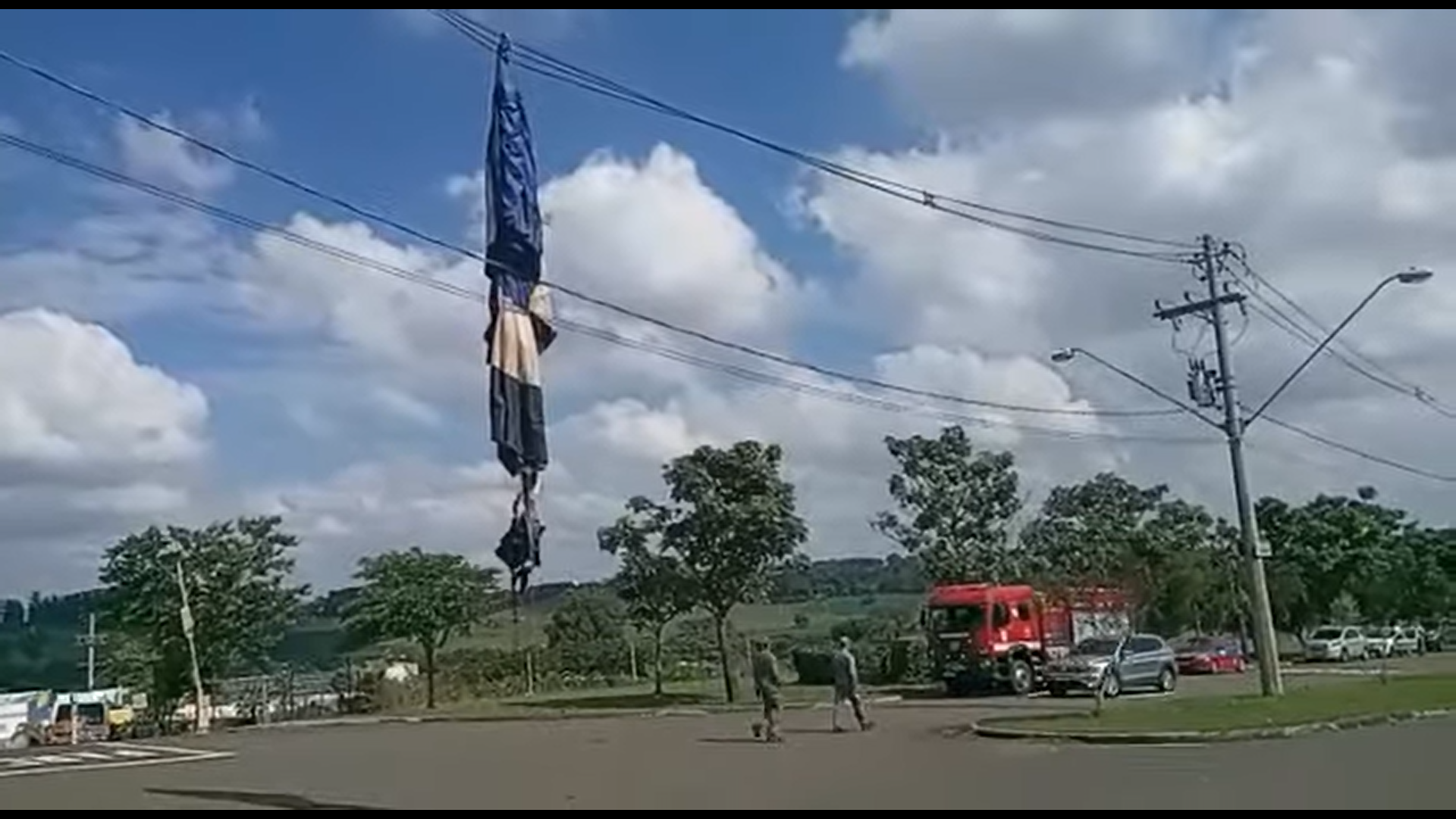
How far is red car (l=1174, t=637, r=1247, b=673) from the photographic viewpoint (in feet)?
185

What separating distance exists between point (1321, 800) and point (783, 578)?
29462mm

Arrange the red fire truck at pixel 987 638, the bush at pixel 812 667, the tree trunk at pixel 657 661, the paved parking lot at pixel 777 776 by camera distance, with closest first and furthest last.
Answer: the paved parking lot at pixel 777 776
the red fire truck at pixel 987 638
the tree trunk at pixel 657 661
the bush at pixel 812 667

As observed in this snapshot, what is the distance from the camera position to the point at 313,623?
5194 cm

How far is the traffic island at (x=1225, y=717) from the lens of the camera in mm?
24219

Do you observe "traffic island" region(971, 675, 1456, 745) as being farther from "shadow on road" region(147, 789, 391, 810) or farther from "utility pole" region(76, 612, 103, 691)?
"utility pole" region(76, 612, 103, 691)

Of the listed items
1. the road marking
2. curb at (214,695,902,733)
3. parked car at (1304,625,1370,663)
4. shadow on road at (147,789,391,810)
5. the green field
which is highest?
the green field

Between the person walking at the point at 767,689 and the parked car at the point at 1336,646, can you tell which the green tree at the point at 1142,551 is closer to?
the parked car at the point at 1336,646

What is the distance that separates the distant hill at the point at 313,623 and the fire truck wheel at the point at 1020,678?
21.7ft

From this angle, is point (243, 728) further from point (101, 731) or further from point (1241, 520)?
point (1241, 520)

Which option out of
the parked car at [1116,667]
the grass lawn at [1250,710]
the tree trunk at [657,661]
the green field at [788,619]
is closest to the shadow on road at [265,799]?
the grass lawn at [1250,710]

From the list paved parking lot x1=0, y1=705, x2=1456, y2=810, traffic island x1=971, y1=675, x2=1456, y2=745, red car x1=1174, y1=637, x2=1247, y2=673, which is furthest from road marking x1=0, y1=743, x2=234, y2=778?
red car x1=1174, y1=637, x2=1247, y2=673

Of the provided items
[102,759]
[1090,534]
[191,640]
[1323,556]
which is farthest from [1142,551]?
[102,759]

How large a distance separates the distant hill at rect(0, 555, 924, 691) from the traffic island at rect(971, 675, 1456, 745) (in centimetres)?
1658

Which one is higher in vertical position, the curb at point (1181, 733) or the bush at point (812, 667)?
the bush at point (812, 667)
